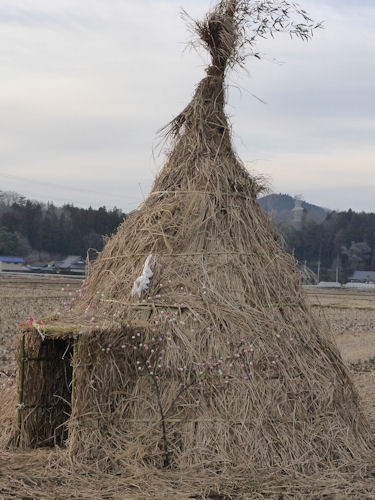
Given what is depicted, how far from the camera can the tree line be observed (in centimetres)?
7725

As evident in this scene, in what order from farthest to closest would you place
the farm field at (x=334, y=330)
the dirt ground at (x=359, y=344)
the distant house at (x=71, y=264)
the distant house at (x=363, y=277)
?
the distant house at (x=363, y=277), the distant house at (x=71, y=264), the farm field at (x=334, y=330), the dirt ground at (x=359, y=344)

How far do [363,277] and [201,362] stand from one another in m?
85.5

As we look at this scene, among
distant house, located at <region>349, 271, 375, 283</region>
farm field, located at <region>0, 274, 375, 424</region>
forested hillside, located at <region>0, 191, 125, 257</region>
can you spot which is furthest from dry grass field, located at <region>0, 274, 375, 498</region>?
distant house, located at <region>349, 271, 375, 283</region>

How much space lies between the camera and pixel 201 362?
6.36 m

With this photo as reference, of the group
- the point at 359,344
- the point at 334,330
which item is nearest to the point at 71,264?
the point at 334,330

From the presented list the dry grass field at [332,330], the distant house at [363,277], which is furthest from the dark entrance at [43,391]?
the distant house at [363,277]

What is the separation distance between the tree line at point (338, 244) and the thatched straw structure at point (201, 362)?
65.7 m

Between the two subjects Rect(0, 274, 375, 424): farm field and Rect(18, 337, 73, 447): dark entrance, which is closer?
Rect(18, 337, 73, 447): dark entrance

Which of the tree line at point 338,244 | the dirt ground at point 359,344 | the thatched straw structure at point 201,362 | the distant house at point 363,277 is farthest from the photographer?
the distant house at point 363,277

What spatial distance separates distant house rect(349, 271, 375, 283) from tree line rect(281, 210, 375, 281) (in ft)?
2.28

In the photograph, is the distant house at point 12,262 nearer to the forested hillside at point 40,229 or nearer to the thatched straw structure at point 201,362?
the forested hillside at point 40,229

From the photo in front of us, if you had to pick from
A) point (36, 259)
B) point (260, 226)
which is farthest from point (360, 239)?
point (260, 226)

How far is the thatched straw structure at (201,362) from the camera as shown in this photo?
612 cm

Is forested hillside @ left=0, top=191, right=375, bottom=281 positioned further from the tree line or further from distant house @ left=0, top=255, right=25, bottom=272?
distant house @ left=0, top=255, right=25, bottom=272
